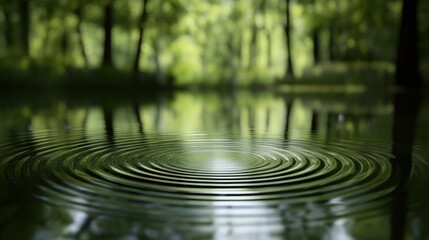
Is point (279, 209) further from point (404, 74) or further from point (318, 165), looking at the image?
point (404, 74)

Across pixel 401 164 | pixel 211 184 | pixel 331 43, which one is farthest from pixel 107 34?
pixel 211 184

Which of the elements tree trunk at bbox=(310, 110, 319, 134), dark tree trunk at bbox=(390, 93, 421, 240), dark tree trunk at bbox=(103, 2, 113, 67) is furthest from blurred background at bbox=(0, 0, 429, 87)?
dark tree trunk at bbox=(390, 93, 421, 240)

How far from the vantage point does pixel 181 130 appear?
22.9 ft

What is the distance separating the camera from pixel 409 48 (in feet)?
58.9

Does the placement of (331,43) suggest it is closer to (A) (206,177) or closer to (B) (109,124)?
(B) (109,124)

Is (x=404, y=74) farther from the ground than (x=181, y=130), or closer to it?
farther from the ground

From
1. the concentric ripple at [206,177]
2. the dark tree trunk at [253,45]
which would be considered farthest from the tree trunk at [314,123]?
the dark tree trunk at [253,45]

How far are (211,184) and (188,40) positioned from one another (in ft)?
106

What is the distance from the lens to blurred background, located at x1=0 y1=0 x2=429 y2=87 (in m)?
18.0

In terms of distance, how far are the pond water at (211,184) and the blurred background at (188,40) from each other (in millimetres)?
12035

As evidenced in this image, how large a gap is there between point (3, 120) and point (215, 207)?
Result: 20.4ft

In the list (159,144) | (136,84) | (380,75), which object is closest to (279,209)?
(159,144)

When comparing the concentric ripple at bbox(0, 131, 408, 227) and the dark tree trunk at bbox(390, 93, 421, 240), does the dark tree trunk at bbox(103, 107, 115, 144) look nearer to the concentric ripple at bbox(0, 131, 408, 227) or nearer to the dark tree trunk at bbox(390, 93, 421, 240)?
the concentric ripple at bbox(0, 131, 408, 227)

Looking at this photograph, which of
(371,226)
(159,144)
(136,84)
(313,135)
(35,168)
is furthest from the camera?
(136,84)
